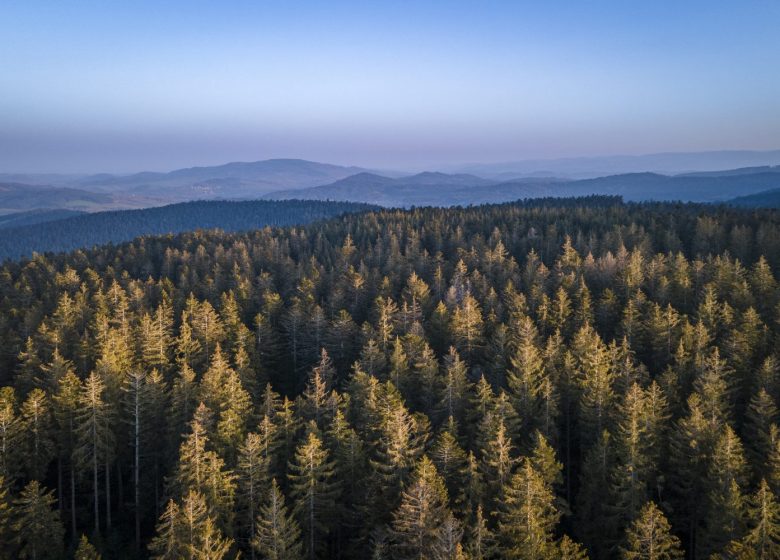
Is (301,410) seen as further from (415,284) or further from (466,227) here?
(466,227)

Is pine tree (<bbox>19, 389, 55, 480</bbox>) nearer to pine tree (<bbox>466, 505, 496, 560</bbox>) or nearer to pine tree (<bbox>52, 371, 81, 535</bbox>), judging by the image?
pine tree (<bbox>52, 371, 81, 535</bbox>)

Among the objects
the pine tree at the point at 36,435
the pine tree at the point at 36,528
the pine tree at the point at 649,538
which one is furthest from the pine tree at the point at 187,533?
the pine tree at the point at 649,538

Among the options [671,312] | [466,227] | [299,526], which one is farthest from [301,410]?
[466,227]

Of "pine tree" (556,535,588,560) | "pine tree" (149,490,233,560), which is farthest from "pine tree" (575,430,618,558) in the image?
"pine tree" (149,490,233,560)

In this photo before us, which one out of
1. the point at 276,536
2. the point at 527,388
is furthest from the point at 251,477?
the point at 527,388

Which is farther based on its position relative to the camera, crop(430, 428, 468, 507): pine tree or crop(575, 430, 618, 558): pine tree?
crop(575, 430, 618, 558): pine tree

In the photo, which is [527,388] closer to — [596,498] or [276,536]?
[596,498]

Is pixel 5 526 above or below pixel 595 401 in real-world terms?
below
